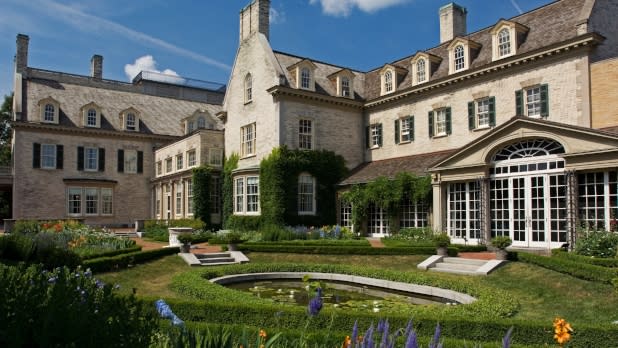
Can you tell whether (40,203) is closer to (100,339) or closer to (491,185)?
(491,185)

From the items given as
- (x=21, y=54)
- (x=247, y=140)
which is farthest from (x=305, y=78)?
(x=21, y=54)

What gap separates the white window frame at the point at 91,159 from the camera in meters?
38.1

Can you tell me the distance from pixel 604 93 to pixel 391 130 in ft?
38.5

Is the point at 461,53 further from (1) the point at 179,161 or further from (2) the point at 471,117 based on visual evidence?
(1) the point at 179,161

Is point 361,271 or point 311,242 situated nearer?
point 361,271

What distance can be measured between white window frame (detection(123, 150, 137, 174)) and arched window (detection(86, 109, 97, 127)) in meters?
3.35

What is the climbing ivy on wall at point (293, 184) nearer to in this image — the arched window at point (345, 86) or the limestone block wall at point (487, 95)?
the limestone block wall at point (487, 95)

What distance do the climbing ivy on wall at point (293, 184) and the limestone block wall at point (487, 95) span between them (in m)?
3.47

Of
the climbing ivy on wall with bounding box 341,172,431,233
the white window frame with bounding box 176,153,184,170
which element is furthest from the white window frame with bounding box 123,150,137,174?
the climbing ivy on wall with bounding box 341,172,431,233

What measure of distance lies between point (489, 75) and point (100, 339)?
2338cm

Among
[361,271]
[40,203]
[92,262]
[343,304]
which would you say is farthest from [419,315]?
[40,203]

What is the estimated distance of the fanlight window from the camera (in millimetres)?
18031


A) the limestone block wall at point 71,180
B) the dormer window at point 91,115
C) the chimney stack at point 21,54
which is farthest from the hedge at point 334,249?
the chimney stack at point 21,54

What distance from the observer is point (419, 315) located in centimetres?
818
